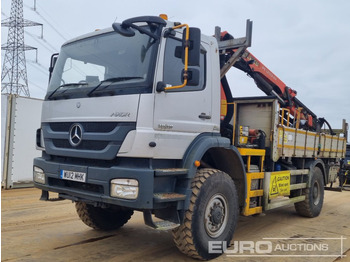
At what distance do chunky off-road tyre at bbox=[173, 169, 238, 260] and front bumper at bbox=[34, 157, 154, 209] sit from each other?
678 mm

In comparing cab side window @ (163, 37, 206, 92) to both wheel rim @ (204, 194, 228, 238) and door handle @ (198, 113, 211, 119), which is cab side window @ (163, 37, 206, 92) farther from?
wheel rim @ (204, 194, 228, 238)

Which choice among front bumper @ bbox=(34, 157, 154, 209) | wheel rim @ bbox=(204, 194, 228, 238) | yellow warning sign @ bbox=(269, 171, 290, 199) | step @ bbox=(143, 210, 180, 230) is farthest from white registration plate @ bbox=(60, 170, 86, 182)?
yellow warning sign @ bbox=(269, 171, 290, 199)

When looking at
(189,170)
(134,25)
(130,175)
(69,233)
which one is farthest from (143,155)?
(69,233)

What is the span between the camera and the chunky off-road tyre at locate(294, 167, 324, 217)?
7.20 metres

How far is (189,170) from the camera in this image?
410 cm

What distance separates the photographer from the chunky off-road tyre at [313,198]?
23.6ft

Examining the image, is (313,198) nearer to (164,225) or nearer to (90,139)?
(164,225)

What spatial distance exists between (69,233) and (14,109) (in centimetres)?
557

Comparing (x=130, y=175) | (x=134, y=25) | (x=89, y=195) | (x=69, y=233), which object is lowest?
(x=69, y=233)

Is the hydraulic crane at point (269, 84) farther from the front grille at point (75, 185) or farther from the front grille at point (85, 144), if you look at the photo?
the front grille at point (75, 185)

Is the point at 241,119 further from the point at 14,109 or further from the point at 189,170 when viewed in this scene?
the point at 14,109

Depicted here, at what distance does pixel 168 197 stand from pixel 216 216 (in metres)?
0.93

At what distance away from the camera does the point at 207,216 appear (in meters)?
4.37

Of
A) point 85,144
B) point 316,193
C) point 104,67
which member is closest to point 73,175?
point 85,144
